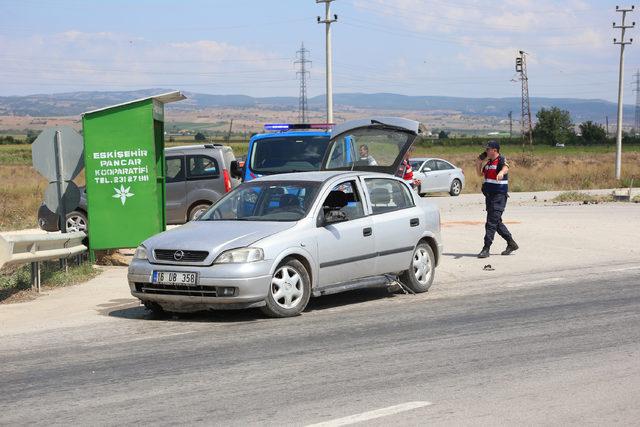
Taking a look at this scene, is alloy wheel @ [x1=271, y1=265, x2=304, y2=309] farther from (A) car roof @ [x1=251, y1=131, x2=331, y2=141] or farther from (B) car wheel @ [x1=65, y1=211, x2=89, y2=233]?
(B) car wheel @ [x1=65, y1=211, x2=89, y2=233]

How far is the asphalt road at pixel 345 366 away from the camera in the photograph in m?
6.82

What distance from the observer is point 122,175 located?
15602 mm

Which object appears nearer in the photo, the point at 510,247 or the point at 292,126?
the point at 510,247

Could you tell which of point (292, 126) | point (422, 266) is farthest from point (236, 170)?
point (422, 266)

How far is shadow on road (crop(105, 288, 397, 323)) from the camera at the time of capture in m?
11.2

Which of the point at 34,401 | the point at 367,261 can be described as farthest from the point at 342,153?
the point at 34,401

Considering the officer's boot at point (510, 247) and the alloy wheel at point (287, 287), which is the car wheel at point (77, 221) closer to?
the officer's boot at point (510, 247)

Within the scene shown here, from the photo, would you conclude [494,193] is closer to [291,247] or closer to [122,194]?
[122,194]

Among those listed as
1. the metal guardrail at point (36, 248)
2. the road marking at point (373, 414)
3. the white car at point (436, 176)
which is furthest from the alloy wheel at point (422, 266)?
the white car at point (436, 176)

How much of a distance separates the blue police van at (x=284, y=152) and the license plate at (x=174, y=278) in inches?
289

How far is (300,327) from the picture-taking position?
1038 centimetres

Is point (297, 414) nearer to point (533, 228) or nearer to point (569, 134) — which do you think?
point (533, 228)

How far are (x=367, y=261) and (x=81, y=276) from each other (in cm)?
480

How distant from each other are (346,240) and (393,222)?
104 cm
